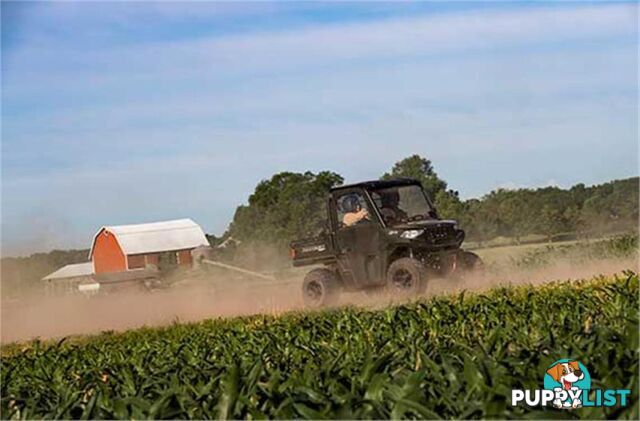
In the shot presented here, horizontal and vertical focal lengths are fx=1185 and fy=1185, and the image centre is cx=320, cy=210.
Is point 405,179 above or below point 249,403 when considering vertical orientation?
above

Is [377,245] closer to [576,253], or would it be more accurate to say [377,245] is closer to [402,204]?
[402,204]

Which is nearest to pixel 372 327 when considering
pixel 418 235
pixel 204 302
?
pixel 418 235

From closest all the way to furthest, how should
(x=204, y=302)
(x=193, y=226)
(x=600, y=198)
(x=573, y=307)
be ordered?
(x=573, y=307)
(x=204, y=302)
(x=600, y=198)
(x=193, y=226)

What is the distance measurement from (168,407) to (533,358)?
1.81 metres

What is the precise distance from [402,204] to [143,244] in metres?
18.2

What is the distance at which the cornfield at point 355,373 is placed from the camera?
5273mm

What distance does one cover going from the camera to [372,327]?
9.62m

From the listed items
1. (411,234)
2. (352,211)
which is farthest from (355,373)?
(352,211)

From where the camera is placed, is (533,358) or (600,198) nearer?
(533,358)

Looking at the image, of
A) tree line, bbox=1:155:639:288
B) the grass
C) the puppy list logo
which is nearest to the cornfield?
the puppy list logo

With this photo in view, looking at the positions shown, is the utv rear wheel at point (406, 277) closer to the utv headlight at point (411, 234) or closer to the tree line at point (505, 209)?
the utv headlight at point (411, 234)

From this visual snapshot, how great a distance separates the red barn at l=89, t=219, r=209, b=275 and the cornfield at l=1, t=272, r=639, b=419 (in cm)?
2668

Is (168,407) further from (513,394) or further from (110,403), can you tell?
(513,394)

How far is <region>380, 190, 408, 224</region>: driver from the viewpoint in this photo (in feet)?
61.8
